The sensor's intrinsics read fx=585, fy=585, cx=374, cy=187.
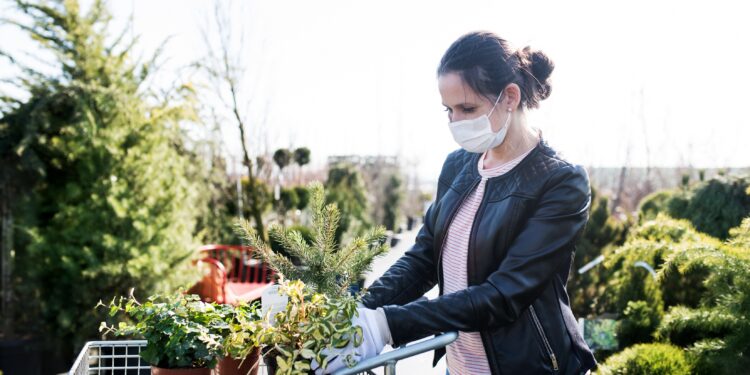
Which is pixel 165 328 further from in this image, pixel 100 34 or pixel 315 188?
pixel 100 34

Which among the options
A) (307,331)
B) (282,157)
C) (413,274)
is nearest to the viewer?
(307,331)

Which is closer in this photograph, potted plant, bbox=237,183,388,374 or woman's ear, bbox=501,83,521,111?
potted plant, bbox=237,183,388,374

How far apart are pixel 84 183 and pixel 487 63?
423 cm

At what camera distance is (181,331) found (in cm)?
125

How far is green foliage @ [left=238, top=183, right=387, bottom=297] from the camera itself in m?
1.32

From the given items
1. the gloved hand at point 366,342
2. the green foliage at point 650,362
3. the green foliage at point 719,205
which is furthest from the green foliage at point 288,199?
the gloved hand at point 366,342

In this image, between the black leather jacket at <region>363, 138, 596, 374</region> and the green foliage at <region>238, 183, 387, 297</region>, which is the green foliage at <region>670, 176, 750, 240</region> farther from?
the green foliage at <region>238, 183, 387, 297</region>

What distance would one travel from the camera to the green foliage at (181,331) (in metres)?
1.23

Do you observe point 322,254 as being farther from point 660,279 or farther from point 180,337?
point 660,279

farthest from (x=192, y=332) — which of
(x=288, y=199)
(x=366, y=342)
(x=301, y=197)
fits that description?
(x=301, y=197)

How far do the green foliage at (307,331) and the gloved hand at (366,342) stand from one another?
0.01 m

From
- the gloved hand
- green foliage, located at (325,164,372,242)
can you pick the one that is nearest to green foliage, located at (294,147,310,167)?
green foliage, located at (325,164,372,242)

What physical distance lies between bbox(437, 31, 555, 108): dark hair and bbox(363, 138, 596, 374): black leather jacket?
193 millimetres

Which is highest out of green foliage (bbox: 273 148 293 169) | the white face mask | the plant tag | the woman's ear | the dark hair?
the dark hair
